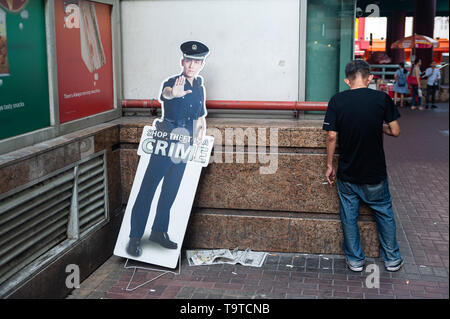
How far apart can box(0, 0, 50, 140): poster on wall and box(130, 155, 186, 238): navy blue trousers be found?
109cm

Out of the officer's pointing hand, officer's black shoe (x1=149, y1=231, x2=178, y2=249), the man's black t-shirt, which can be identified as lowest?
officer's black shoe (x1=149, y1=231, x2=178, y2=249)

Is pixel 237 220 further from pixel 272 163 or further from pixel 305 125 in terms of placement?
pixel 305 125

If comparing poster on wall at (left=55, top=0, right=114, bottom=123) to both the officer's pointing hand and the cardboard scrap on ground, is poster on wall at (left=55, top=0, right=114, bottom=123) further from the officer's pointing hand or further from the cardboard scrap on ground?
the cardboard scrap on ground

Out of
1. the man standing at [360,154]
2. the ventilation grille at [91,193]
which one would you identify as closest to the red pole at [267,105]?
the man standing at [360,154]

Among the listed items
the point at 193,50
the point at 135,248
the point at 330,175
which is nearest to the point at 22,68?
the point at 193,50

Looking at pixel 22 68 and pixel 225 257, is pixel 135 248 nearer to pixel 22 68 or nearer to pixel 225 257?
pixel 225 257

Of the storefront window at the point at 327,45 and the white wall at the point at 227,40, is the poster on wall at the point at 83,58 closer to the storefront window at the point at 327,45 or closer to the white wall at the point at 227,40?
the white wall at the point at 227,40

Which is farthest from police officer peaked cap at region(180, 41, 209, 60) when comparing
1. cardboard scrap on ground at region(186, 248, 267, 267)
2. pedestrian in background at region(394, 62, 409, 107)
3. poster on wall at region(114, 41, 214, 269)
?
pedestrian in background at region(394, 62, 409, 107)

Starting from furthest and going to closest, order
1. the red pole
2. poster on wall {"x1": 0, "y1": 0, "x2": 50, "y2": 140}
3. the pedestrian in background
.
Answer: the pedestrian in background
the red pole
poster on wall {"x1": 0, "y1": 0, "x2": 50, "y2": 140}

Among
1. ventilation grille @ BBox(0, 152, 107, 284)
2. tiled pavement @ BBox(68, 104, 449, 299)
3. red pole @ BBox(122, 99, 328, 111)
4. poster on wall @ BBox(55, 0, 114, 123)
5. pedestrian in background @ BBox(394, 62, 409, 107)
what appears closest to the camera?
ventilation grille @ BBox(0, 152, 107, 284)

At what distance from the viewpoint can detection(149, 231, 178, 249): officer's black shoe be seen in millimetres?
5242

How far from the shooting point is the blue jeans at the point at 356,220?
5.17 meters
